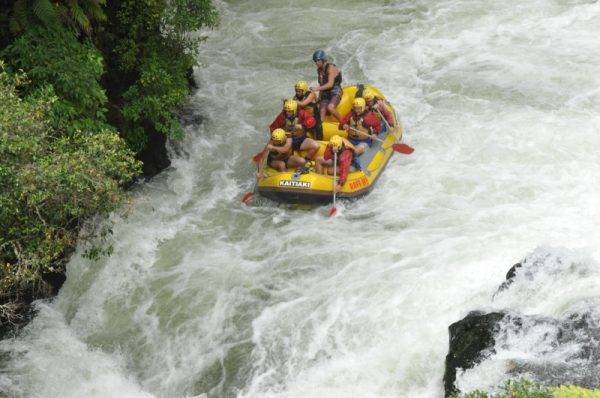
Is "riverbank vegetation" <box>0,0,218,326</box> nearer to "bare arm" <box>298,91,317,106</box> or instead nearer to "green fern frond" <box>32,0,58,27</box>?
"green fern frond" <box>32,0,58,27</box>

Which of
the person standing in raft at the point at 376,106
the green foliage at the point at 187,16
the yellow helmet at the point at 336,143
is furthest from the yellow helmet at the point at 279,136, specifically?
the green foliage at the point at 187,16

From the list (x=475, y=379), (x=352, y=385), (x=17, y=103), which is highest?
(x=17, y=103)

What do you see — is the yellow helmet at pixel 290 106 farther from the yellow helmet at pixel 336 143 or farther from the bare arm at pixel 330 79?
the bare arm at pixel 330 79

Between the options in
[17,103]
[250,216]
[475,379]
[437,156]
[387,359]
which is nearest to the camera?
[475,379]

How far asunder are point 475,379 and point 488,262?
2.77 m

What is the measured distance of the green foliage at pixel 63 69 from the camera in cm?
878

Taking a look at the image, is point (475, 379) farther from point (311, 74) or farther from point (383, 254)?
point (311, 74)

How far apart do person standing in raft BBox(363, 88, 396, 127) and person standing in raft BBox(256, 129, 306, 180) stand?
164 centimetres

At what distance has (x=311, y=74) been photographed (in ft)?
50.1

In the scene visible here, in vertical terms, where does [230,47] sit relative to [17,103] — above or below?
below

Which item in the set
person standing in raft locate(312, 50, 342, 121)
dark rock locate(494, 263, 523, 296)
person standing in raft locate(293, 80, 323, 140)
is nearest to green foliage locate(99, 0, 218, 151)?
person standing in raft locate(293, 80, 323, 140)

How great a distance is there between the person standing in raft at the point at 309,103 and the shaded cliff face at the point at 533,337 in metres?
5.00

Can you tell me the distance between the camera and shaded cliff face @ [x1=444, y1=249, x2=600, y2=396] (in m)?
6.39

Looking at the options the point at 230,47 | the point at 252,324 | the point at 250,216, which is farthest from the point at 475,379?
the point at 230,47
